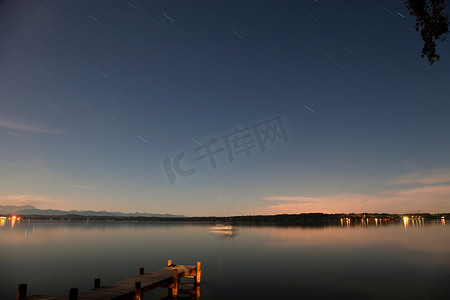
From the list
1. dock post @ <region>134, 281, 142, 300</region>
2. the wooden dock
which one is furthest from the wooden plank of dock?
dock post @ <region>134, 281, 142, 300</region>

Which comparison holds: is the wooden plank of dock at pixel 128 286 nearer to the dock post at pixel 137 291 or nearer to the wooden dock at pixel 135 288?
the wooden dock at pixel 135 288

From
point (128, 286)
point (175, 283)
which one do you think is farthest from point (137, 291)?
point (175, 283)

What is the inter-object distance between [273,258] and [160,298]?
31994 mm

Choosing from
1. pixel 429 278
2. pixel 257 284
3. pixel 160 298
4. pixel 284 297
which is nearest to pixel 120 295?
pixel 160 298

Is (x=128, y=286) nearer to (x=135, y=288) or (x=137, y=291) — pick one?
(x=135, y=288)

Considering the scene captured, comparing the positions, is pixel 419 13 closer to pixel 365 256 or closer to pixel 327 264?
pixel 327 264

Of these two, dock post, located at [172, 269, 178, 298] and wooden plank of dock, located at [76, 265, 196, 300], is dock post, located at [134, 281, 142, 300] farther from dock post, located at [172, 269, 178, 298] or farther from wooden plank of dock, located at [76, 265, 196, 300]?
dock post, located at [172, 269, 178, 298]

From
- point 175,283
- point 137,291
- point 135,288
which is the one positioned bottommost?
point 175,283

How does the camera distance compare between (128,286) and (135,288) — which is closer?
(135,288)

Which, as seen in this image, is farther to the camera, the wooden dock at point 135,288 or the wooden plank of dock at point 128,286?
the wooden plank of dock at point 128,286

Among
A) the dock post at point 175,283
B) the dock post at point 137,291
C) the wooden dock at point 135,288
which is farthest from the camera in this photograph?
the dock post at point 175,283

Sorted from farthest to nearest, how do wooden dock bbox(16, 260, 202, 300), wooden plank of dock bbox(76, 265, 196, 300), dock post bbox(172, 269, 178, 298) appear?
dock post bbox(172, 269, 178, 298)
wooden plank of dock bbox(76, 265, 196, 300)
wooden dock bbox(16, 260, 202, 300)

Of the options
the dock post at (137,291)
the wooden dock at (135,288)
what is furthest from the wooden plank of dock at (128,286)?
the dock post at (137,291)

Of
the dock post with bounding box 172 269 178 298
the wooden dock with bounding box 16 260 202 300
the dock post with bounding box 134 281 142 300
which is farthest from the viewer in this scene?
the dock post with bounding box 172 269 178 298
